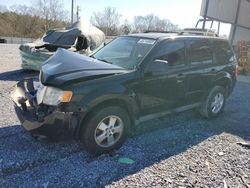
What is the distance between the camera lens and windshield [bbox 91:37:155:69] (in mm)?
4504

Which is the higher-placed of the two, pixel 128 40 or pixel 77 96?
pixel 128 40

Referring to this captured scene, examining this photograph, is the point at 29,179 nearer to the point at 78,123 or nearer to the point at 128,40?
the point at 78,123

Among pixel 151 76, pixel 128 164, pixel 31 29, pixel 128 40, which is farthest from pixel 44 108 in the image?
pixel 31 29

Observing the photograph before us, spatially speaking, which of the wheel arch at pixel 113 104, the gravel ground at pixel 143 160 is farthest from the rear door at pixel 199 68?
the wheel arch at pixel 113 104

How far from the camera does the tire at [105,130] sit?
152 inches

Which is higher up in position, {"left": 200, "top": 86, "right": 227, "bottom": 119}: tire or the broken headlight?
the broken headlight

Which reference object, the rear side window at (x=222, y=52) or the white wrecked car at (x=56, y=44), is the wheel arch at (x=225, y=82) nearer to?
the rear side window at (x=222, y=52)

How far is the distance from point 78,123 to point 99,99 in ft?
1.39

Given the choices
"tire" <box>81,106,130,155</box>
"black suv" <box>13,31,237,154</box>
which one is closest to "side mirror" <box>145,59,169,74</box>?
"black suv" <box>13,31,237,154</box>

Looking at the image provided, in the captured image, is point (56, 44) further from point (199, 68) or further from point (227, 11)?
point (227, 11)

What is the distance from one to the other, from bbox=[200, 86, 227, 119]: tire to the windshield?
1940mm

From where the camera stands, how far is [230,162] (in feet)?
13.6

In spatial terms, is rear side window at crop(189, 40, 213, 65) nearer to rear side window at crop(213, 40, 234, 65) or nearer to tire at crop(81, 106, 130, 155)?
rear side window at crop(213, 40, 234, 65)

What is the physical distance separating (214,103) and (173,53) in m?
1.80
